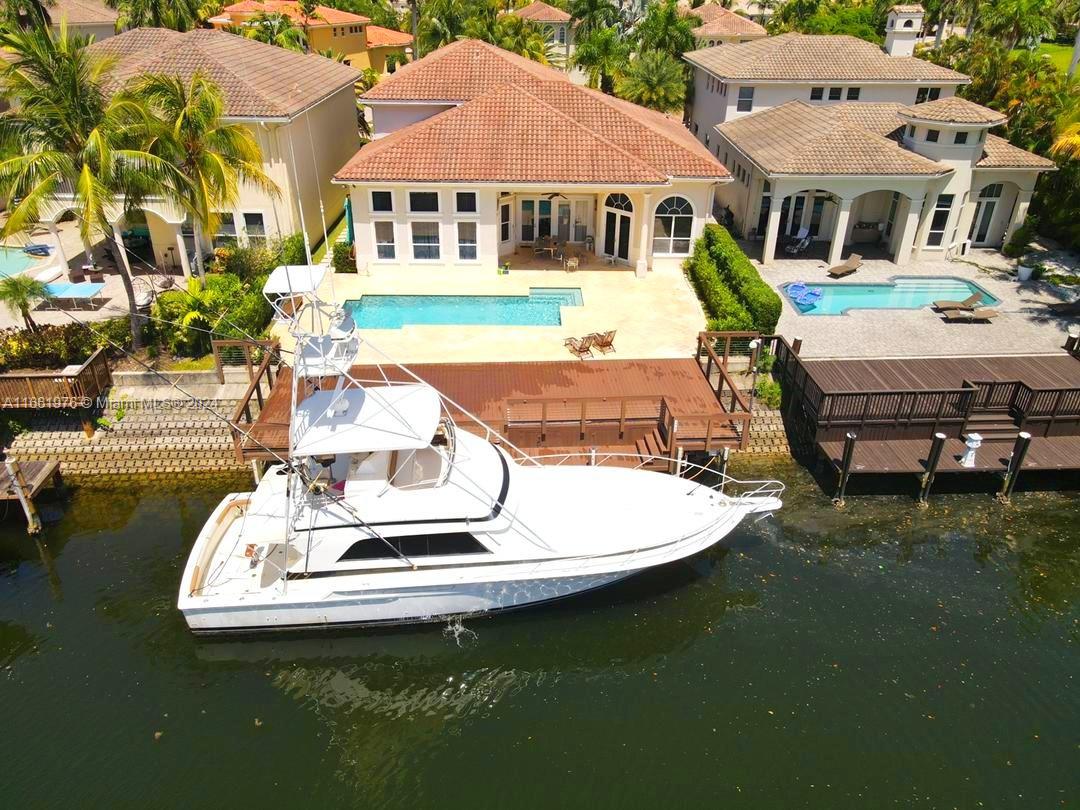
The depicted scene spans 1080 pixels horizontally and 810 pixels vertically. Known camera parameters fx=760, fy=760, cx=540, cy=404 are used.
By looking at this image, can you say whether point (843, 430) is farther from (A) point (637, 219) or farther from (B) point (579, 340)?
(A) point (637, 219)

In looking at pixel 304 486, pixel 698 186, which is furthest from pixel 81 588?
pixel 698 186

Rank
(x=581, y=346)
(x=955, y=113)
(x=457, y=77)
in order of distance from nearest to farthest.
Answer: (x=581, y=346), (x=955, y=113), (x=457, y=77)

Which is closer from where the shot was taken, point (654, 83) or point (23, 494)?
point (23, 494)

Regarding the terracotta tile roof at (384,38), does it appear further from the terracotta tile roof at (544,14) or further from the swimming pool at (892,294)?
the swimming pool at (892,294)

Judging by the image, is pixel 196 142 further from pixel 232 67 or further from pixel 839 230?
pixel 839 230

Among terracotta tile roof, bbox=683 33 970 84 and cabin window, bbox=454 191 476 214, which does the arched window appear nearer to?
cabin window, bbox=454 191 476 214

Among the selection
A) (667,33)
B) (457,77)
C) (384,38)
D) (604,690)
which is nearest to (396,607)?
(604,690)
